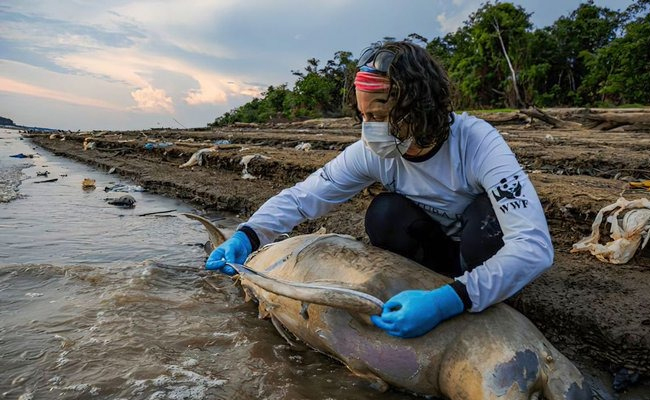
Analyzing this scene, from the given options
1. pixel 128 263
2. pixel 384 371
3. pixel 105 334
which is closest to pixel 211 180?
pixel 128 263

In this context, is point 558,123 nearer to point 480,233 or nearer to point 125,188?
point 125,188

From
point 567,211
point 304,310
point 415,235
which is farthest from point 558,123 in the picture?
point 304,310

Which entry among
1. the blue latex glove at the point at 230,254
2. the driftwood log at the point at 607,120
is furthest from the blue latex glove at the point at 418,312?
the driftwood log at the point at 607,120

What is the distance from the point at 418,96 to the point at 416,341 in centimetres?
107

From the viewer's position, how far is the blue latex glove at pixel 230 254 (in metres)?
2.58

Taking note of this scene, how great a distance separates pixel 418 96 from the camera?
211 cm

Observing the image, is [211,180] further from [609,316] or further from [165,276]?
[609,316]

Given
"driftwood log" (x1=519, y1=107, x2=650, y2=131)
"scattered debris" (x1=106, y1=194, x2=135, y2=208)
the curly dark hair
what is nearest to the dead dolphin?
the curly dark hair

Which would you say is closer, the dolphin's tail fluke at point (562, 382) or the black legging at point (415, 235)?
the dolphin's tail fluke at point (562, 382)

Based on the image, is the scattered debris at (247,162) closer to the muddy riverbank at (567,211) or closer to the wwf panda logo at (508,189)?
the muddy riverbank at (567,211)

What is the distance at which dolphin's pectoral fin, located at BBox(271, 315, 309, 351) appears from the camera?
2.48 meters

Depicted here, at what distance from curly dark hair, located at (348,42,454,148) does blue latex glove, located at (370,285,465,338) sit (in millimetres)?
735

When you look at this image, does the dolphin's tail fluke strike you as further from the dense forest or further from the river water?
the dense forest

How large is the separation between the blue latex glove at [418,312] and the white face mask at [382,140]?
723 millimetres
